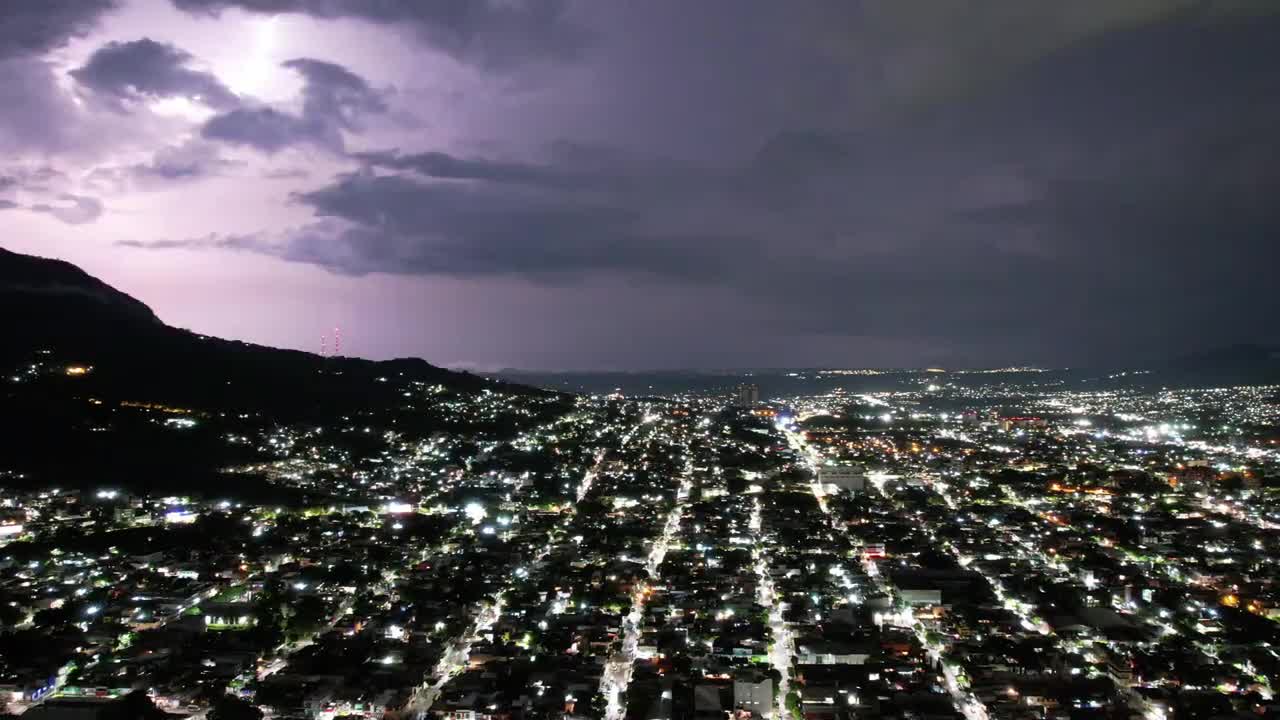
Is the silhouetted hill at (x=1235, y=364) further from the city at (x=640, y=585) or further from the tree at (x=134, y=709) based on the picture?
the tree at (x=134, y=709)

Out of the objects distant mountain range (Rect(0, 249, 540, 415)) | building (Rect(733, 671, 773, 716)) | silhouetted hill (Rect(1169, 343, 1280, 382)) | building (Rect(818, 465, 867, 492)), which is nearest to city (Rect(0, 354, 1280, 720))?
building (Rect(733, 671, 773, 716))

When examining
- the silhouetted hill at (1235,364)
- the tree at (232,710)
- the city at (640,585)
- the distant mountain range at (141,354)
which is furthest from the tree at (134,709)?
the silhouetted hill at (1235,364)

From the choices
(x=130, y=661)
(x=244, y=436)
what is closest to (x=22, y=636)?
(x=130, y=661)

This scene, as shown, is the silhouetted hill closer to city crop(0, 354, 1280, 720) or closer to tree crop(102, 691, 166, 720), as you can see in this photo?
city crop(0, 354, 1280, 720)

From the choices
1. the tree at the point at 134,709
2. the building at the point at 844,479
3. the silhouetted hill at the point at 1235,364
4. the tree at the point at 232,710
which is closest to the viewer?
the tree at the point at 134,709

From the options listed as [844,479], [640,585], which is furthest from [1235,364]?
[640,585]

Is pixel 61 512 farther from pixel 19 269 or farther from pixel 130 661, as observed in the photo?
pixel 19 269
